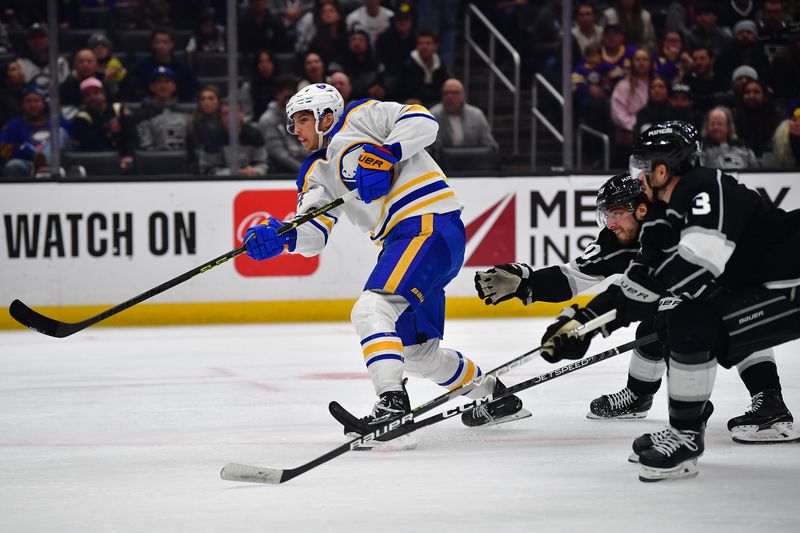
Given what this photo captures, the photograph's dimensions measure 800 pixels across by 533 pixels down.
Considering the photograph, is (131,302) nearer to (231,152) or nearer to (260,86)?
(231,152)

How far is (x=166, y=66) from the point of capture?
7.96 metres

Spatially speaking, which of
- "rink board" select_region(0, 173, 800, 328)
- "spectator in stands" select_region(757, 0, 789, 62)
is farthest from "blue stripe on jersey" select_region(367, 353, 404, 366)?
"spectator in stands" select_region(757, 0, 789, 62)

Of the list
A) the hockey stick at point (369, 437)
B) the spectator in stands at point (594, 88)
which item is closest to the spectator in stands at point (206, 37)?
the spectator in stands at point (594, 88)

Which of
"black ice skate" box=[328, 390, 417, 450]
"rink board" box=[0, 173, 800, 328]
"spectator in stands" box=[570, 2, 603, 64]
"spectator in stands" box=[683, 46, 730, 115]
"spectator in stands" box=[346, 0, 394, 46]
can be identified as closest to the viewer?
"black ice skate" box=[328, 390, 417, 450]

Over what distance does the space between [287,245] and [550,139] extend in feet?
13.8

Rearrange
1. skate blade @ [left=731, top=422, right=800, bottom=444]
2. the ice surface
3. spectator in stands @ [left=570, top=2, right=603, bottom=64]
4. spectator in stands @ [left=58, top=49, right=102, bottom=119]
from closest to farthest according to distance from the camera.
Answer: the ice surface < skate blade @ [left=731, top=422, right=800, bottom=444] < spectator in stands @ [left=58, top=49, right=102, bottom=119] < spectator in stands @ [left=570, top=2, right=603, bottom=64]

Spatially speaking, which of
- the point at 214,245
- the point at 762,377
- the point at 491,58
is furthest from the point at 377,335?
the point at 491,58

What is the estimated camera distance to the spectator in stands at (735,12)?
29.1ft

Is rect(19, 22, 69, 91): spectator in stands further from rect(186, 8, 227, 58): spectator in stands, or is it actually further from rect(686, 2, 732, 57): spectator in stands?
rect(686, 2, 732, 57): spectator in stands

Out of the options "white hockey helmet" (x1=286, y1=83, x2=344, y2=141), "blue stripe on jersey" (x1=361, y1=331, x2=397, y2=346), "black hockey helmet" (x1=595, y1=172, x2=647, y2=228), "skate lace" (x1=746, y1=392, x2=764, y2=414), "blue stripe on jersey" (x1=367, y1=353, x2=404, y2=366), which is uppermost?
"white hockey helmet" (x1=286, y1=83, x2=344, y2=141)

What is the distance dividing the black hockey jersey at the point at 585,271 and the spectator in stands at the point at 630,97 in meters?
4.06

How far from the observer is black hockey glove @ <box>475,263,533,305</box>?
149 inches

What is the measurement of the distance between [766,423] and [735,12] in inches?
234

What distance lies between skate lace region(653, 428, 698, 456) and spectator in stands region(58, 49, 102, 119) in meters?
5.33
